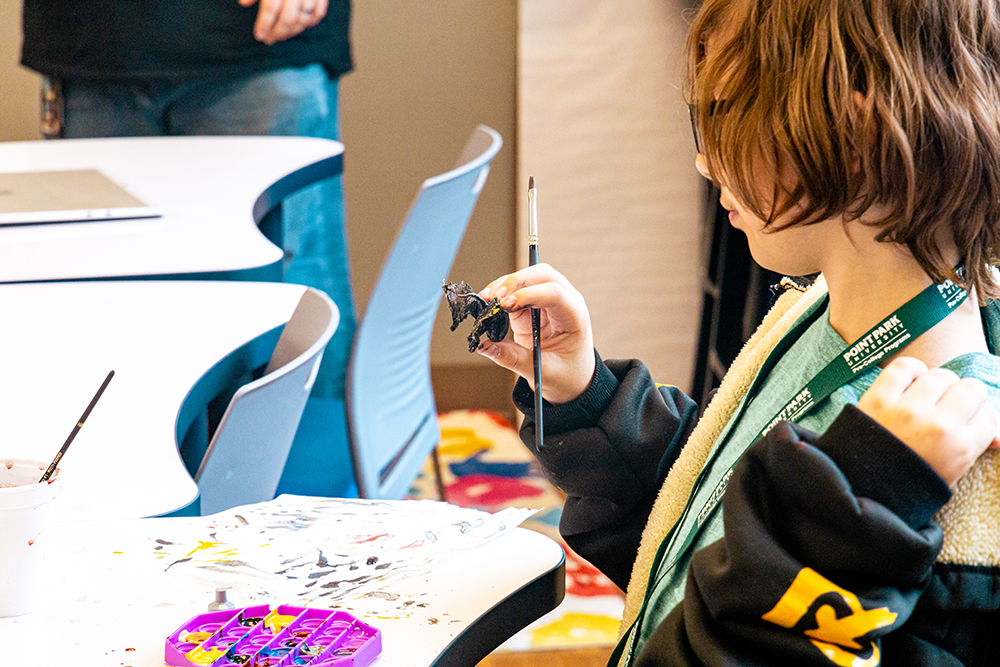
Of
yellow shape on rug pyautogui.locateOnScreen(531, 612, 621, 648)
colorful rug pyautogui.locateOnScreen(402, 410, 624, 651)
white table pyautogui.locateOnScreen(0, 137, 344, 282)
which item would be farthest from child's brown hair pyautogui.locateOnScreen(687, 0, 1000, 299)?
yellow shape on rug pyautogui.locateOnScreen(531, 612, 621, 648)

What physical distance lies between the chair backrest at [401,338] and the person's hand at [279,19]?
570 millimetres

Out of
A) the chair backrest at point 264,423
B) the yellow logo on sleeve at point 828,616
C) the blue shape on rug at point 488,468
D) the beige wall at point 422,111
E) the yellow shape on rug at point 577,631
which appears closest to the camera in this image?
the yellow logo on sleeve at point 828,616

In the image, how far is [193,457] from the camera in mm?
1119

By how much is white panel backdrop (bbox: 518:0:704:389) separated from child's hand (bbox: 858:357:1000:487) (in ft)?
6.97

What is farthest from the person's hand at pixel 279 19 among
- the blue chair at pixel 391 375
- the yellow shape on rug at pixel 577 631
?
the yellow shape on rug at pixel 577 631

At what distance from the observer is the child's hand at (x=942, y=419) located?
569mm

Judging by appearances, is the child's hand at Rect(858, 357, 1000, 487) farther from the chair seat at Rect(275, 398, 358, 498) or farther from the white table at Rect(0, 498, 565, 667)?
the chair seat at Rect(275, 398, 358, 498)

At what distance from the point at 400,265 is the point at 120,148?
735 mm

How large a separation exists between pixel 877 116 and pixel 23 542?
0.61 metres

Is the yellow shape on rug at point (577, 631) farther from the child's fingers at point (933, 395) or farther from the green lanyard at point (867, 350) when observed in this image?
the child's fingers at point (933, 395)

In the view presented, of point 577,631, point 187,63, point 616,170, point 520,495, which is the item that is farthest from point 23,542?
point 616,170

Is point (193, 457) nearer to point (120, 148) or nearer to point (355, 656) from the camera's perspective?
point (355, 656)

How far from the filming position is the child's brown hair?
2.11 feet

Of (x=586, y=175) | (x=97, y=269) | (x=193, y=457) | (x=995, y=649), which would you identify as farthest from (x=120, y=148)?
(x=995, y=649)
